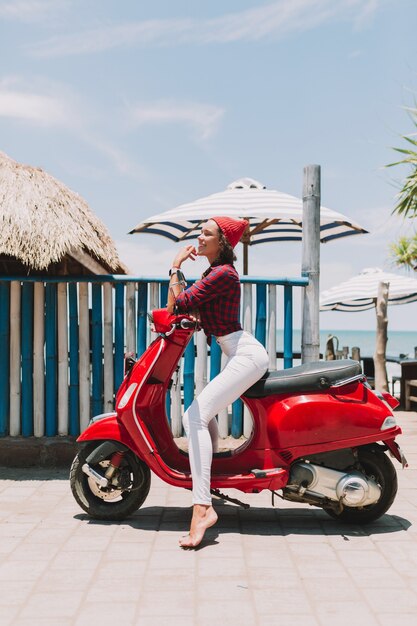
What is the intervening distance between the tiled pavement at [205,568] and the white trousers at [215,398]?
0.47m

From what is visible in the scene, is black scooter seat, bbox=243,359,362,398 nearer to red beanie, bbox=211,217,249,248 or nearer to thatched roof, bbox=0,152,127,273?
red beanie, bbox=211,217,249,248

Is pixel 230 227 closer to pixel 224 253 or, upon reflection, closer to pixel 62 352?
pixel 224 253

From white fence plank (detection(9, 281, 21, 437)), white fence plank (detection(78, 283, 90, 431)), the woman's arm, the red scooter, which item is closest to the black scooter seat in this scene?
the red scooter

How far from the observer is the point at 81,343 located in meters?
6.48

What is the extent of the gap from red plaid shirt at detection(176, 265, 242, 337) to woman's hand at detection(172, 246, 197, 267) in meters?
0.16

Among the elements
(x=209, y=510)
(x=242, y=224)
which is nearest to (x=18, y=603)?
(x=209, y=510)

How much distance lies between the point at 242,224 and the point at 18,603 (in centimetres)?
256

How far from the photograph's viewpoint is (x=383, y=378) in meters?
12.7

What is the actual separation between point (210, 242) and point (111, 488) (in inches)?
67.4

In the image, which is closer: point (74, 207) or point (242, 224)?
point (242, 224)

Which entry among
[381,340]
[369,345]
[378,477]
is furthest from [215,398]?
[369,345]

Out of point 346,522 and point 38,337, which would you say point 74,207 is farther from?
point 346,522

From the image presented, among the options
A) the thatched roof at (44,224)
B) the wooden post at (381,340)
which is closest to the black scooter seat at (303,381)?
the thatched roof at (44,224)

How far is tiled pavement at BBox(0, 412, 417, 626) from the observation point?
3275mm
